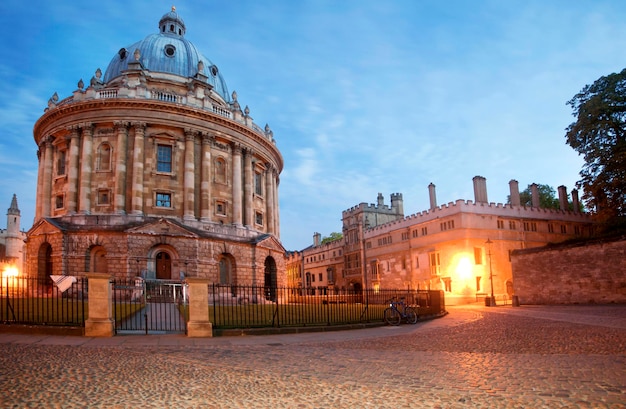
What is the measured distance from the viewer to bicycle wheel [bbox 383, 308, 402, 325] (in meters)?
20.0

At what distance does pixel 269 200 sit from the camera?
160 ft

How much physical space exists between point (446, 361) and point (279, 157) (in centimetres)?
4403

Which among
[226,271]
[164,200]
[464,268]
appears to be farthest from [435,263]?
[164,200]

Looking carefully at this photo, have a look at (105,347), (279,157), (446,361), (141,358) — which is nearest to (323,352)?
(446,361)

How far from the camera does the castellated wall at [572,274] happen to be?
31672 millimetres

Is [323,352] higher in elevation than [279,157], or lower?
lower

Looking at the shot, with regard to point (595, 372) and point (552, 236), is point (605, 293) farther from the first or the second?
point (595, 372)

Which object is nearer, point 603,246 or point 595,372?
point 595,372

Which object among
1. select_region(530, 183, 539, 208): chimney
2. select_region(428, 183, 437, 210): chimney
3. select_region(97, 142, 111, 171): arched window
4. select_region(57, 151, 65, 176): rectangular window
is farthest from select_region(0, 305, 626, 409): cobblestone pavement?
select_region(530, 183, 539, 208): chimney

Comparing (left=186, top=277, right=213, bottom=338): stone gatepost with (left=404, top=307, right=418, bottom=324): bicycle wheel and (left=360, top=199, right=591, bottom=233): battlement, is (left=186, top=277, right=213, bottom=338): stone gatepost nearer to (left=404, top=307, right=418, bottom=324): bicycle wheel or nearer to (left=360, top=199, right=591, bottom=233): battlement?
(left=404, top=307, right=418, bottom=324): bicycle wheel

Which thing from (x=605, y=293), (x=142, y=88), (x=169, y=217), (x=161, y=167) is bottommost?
(x=605, y=293)

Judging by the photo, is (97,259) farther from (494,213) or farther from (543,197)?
(543,197)

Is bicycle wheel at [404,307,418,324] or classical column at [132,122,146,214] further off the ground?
classical column at [132,122,146,214]

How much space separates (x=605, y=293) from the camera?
32.2m
